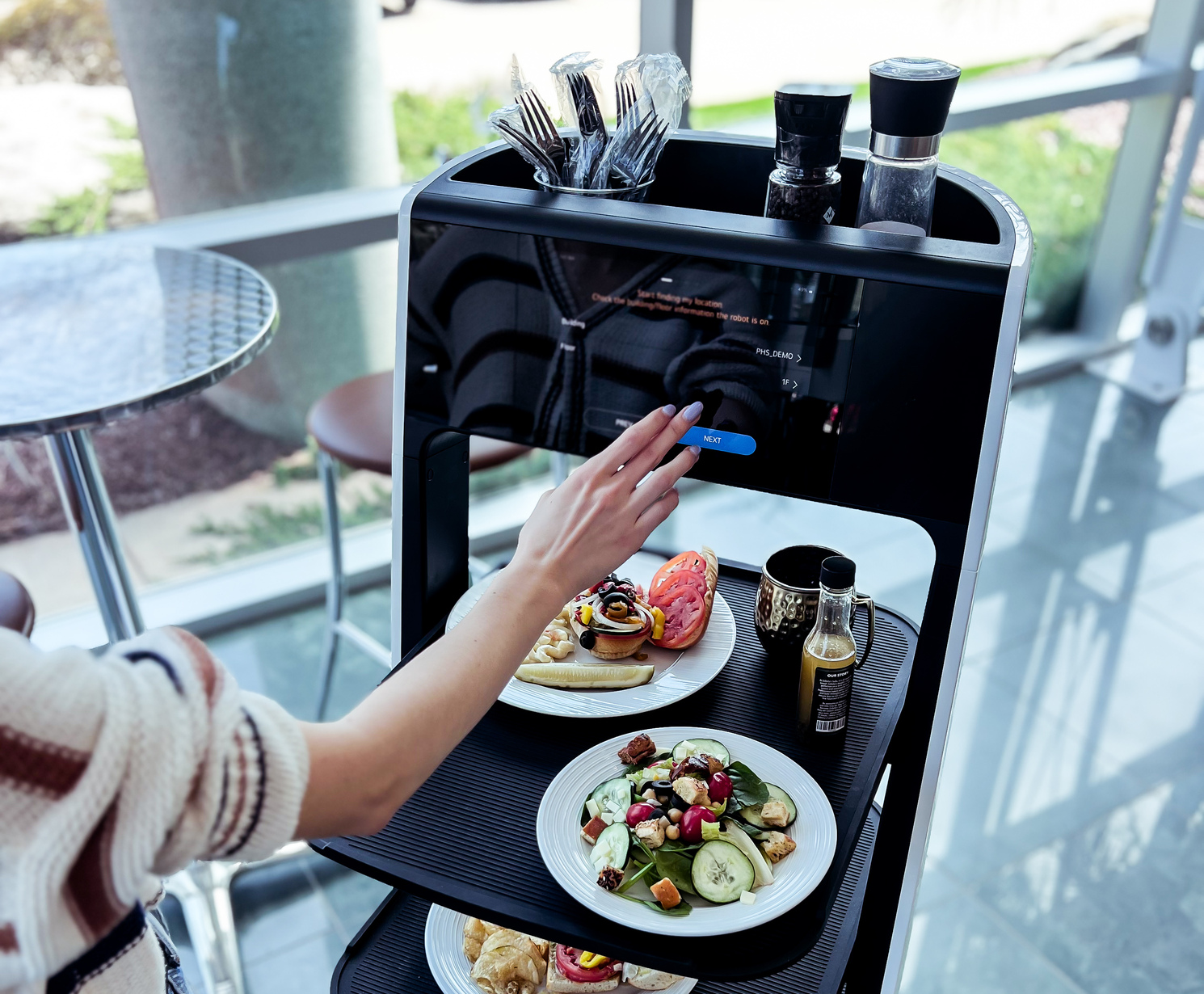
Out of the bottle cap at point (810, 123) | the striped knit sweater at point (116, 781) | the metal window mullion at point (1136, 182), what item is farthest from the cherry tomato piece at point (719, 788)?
the metal window mullion at point (1136, 182)

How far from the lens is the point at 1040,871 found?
202cm

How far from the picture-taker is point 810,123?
34.8 inches

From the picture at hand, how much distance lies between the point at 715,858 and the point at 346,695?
1.71 metres

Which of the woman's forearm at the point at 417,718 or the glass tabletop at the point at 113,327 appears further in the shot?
the glass tabletop at the point at 113,327

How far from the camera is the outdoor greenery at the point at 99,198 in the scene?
2270mm

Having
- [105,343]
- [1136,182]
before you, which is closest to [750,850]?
[105,343]

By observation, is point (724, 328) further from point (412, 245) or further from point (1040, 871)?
point (1040, 871)

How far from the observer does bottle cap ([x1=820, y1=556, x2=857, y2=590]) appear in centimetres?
93

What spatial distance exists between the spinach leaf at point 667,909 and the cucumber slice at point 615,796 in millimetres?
78

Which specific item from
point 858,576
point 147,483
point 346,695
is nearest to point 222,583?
point 147,483

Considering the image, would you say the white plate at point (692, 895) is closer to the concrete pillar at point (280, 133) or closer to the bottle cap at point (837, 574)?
the bottle cap at point (837, 574)

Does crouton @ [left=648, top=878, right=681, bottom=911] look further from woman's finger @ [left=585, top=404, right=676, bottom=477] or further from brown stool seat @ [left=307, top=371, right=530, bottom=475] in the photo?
brown stool seat @ [left=307, top=371, right=530, bottom=475]

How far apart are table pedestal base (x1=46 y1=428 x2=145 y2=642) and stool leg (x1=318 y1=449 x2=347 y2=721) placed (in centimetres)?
44

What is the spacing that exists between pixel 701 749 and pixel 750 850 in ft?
0.40
